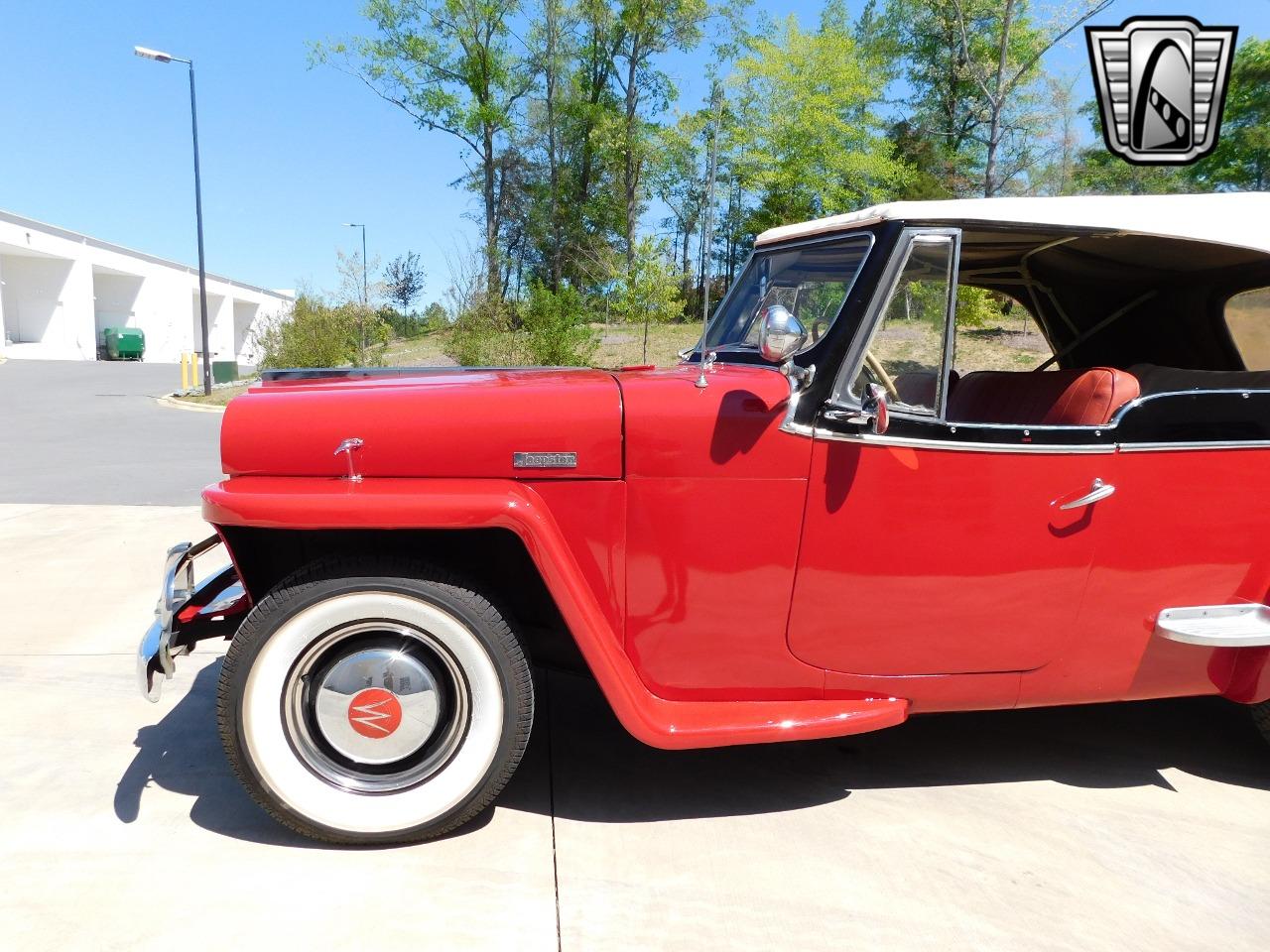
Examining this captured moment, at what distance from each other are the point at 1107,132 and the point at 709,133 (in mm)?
24701

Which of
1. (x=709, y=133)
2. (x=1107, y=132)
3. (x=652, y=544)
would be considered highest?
(x=709, y=133)

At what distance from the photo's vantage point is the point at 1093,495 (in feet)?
7.92

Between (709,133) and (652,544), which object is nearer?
(652,544)

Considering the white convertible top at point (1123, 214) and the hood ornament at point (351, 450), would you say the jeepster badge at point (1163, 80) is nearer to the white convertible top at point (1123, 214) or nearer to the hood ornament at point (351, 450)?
the white convertible top at point (1123, 214)

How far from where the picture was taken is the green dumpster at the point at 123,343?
3903 centimetres

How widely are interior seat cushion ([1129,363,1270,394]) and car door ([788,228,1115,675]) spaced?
465 mm

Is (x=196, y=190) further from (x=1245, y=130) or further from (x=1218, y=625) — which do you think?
(x=1245, y=130)

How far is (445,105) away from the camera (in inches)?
1293

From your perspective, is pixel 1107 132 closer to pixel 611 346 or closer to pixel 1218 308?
pixel 1218 308

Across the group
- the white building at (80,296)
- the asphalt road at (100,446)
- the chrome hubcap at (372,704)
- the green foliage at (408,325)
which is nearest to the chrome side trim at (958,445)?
the chrome hubcap at (372,704)

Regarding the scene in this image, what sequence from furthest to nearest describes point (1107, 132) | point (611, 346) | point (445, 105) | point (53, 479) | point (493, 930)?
point (445, 105) → point (611, 346) → point (53, 479) → point (1107, 132) → point (493, 930)

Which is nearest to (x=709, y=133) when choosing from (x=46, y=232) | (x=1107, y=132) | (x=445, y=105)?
(x=445, y=105)

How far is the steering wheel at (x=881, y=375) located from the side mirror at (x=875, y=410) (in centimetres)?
22

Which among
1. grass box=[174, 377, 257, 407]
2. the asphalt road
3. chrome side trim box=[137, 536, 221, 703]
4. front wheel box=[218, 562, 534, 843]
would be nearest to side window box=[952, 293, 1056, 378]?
front wheel box=[218, 562, 534, 843]
